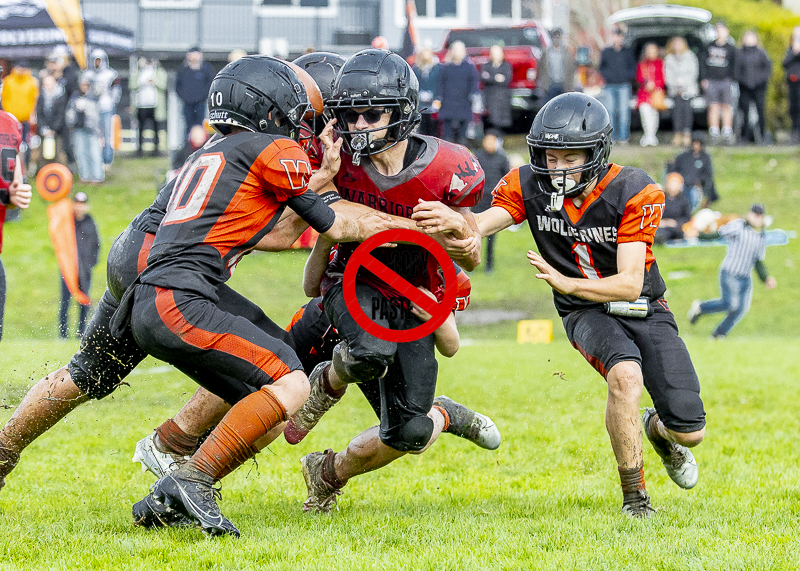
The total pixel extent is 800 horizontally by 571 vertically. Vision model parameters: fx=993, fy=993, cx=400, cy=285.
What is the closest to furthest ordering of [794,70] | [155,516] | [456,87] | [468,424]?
[155,516], [468,424], [456,87], [794,70]

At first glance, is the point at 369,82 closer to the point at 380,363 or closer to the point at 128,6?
the point at 380,363

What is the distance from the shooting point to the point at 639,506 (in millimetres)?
4574

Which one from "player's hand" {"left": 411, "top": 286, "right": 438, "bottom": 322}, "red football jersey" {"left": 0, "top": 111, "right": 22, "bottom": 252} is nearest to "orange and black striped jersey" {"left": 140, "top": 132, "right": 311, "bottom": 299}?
"player's hand" {"left": 411, "top": 286, "right": 438, "bottom": 322}

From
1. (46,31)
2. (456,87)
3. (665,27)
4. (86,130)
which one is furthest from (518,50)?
(46,31)

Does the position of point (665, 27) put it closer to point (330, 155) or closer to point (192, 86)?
point (192, 86)

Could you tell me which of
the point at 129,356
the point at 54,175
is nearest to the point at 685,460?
Answer: the point at 129,356

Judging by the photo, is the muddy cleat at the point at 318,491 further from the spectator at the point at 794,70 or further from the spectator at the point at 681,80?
the spectator at the point at 794,70

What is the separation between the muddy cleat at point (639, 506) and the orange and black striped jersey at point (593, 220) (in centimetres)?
97

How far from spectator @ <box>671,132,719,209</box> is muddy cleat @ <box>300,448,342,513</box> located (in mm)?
13319

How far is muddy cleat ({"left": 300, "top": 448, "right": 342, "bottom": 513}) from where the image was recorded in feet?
15.8

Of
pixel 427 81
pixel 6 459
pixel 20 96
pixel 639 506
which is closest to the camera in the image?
pixel 639 506

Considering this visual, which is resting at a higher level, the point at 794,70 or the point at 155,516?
the point at 794,70

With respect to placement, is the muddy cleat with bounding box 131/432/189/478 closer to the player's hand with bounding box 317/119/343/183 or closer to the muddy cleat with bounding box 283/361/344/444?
the muddy cleat with bounding box 283/361/344/444

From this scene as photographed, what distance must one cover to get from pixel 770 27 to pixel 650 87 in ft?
24.3
